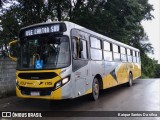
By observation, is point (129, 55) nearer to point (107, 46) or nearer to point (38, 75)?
point (107, 46)

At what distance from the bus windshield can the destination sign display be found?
180 mm

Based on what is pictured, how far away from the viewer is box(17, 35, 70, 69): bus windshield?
23.9 ft

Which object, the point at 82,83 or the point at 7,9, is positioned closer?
the point at 82,83

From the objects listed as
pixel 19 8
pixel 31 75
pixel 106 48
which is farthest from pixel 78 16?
pixel 31 75

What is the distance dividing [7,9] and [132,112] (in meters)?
10.9

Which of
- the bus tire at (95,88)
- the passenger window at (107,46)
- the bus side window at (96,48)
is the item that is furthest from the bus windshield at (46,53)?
the passenger window at (107,46)

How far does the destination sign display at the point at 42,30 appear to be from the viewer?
7.60 metres

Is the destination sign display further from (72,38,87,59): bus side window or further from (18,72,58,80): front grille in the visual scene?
(18,72,58,80): front grille

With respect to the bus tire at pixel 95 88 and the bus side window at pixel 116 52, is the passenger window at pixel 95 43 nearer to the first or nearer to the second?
the bus tire at pixel 95 88

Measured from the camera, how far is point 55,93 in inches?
278

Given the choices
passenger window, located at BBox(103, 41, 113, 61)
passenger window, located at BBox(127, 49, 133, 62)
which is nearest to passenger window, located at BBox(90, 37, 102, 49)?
passenger window, located at BBox(103, 41, 113, 61)

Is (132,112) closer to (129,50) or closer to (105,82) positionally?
(105,82)

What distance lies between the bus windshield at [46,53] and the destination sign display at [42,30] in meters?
0.18

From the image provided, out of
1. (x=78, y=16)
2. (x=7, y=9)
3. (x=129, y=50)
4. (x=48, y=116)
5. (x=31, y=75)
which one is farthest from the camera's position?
(x=78, y=16)
